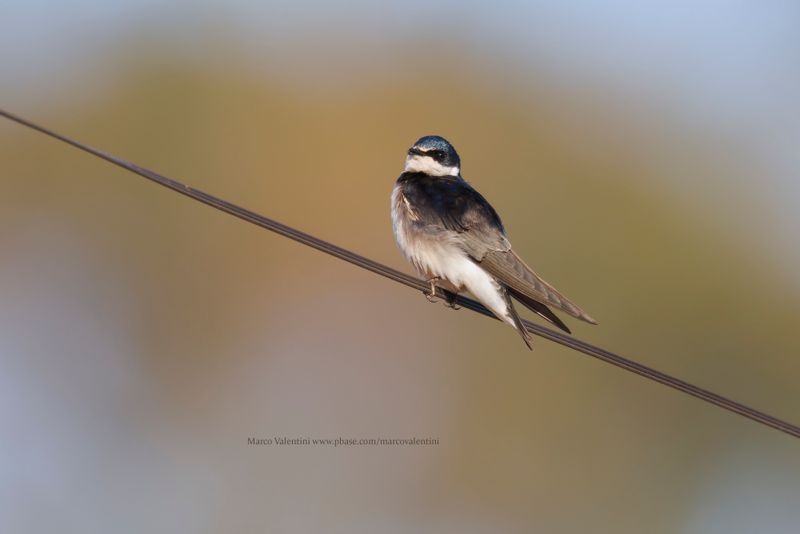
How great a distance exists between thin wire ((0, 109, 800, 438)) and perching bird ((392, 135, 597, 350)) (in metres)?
0.74

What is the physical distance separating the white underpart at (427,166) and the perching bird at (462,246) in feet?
0.70

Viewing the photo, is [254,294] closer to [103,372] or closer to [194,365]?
[194,365]

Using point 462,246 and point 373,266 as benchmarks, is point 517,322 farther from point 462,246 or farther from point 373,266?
point 373,266

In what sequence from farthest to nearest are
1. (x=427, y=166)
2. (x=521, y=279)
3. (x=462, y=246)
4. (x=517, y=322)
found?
(x=427, y=166) → (x=462, y=246) → (x=521, y=279) → (x=517, y=322)

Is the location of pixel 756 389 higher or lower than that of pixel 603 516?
higher

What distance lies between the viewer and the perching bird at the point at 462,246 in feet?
15.1

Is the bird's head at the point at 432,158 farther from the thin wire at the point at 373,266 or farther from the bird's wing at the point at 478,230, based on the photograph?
the thin wire at the point at 373,266

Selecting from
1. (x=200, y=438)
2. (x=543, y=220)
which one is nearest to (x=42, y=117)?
(x=200, y=438)

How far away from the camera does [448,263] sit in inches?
196

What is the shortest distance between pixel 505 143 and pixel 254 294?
497 centimetres

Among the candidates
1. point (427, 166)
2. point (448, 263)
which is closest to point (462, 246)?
point (448, 263)

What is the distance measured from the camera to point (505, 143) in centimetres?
1795

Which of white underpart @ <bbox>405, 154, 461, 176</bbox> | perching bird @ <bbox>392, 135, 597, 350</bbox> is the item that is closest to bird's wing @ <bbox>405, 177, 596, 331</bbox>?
perching bird @ <bbox>392, 135, 597, 350</bbox>

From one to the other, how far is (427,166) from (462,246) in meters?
0.99
